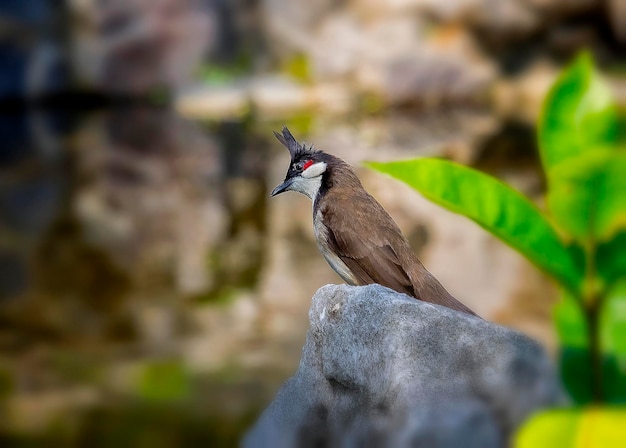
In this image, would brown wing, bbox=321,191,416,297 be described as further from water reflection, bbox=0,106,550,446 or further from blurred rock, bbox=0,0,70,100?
blurred rock, bbox=0,0,70,100

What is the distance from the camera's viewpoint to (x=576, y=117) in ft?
3.28

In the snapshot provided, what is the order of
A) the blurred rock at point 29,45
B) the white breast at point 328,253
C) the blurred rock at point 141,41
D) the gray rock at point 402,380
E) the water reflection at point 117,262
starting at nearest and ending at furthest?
the gray rock at point 402,380 → the white breast at point 328,253 → the water reflection at point 117,262 → the blurred rock at point 29,45 → the blurred rock at point 141,41

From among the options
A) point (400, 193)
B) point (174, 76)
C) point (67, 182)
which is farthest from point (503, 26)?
point (67, 182)

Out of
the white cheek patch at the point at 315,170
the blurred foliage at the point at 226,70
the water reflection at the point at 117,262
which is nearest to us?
the white cheek patch at the point at 315,170

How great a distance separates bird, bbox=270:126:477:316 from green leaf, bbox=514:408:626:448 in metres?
1.75

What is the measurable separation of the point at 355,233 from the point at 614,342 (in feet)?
6.44

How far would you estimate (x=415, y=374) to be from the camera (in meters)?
1.90

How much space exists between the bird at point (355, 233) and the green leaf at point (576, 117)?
5.53ft

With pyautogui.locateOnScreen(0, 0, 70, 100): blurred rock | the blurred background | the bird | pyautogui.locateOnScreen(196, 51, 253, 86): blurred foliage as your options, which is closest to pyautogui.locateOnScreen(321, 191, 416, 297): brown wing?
the bird

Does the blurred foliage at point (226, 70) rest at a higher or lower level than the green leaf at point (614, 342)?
higher

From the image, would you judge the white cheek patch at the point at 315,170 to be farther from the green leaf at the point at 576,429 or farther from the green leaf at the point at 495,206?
the green leaf at the point at 576,429

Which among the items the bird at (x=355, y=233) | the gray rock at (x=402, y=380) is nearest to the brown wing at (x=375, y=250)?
the bird at (x=355, y=233)

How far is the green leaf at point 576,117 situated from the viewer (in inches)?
38.9

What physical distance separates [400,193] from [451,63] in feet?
24.5
